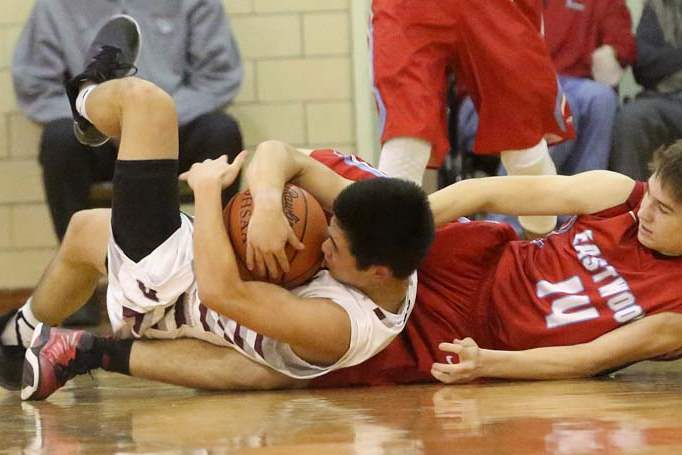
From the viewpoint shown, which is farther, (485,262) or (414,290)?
(485,262)

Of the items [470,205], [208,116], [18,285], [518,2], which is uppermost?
[518,2]

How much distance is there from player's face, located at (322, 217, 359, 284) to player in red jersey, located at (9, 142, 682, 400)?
18 centimetres

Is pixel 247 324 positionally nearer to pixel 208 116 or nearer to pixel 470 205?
pixel 470 205

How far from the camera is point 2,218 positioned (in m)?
5.35

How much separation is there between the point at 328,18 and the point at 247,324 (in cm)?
292

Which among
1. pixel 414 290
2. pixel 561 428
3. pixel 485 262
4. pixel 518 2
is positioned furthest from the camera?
pixel 518 2

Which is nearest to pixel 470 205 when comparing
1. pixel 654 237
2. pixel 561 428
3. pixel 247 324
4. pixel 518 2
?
pixel 654 237

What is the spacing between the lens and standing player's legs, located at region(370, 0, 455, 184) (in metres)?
3.57

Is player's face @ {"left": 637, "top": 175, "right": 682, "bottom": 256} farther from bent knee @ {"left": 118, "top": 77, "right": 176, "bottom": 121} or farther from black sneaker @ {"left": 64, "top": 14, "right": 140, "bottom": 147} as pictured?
black sneaker @ {"left": 64, "top": 14, "right": 140, "bottom": 147}

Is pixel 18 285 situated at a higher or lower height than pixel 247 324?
lower

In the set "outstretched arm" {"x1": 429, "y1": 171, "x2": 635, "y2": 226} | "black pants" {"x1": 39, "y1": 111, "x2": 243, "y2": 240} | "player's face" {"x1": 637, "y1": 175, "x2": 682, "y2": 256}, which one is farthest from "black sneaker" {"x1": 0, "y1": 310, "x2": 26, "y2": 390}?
"black pants" {"x1": 39, "y1": 111, "x2": 243, "y2": 240}

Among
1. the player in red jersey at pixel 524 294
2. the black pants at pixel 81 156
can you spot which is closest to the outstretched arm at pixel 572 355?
the player in red jersey at pixel 524 294

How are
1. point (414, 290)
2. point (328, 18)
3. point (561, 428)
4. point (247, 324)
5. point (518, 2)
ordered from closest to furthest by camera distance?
point (561, 428) → point (247, 324) → point (414, 290) → point (518, 2) → point (328, 18)

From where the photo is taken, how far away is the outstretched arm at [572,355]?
8.95 feet
